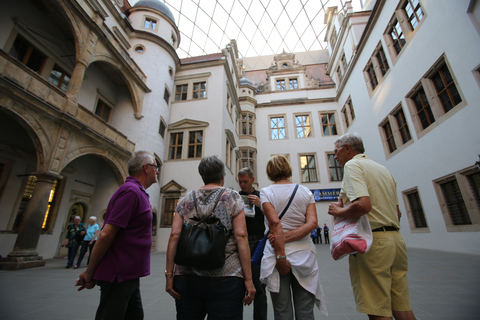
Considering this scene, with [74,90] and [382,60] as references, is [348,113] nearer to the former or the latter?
[382,60]

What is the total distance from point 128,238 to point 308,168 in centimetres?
2100

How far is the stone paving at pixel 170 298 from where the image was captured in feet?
A: 10.1

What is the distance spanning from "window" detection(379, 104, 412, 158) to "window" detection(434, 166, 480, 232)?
126 inches

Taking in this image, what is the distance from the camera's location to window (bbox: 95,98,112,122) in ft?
41.4

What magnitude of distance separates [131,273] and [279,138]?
71.9 ft

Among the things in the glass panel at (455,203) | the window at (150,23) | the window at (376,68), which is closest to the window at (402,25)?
the window at (376,68)

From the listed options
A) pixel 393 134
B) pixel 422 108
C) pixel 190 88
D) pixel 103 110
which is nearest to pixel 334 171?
pixel 393 134

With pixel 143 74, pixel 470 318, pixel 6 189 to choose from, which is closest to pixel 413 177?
pixel 470 318

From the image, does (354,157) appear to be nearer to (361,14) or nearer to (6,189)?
(6,189)

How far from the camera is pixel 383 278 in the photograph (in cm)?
178

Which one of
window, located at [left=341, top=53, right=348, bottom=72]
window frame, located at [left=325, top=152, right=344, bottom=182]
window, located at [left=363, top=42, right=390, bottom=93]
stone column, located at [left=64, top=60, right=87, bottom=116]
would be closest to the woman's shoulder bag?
stone column, located at [left=64, top=60, right=87, bottom=116]

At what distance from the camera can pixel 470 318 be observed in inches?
110

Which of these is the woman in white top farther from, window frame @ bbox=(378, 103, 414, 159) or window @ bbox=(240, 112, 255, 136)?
window @ bbox=(240, 112, 255, 136)

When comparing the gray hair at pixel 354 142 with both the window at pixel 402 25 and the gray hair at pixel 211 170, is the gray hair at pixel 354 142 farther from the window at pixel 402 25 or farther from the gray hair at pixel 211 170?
the window at pixel 402 25
